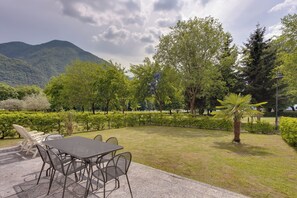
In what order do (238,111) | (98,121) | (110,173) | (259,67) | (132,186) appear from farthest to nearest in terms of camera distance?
1. (259,67)
2. (98,121)
3. (238,111)
4. (132,186)
5. (110,173)

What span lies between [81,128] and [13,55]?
219 m

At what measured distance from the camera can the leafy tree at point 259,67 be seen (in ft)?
57.7

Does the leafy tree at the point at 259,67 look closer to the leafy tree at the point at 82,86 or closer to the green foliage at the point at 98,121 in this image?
the green foliage at the point at 98,121

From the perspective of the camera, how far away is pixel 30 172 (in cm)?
396

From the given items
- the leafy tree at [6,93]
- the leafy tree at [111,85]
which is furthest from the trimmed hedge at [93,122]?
the leafy tree at [6,93]

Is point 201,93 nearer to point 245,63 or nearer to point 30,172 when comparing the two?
point 245,63

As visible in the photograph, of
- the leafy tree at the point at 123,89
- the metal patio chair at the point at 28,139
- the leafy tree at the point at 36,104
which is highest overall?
the leafy tree at the point at 123,89

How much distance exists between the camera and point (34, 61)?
447 feet

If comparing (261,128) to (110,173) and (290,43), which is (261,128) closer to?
(290,43)

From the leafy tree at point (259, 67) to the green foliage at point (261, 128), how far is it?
825 centimetres

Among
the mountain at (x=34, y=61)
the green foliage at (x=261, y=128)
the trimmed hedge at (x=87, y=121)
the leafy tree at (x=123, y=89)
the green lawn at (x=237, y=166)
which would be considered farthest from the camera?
the mountain at (x=34, y=61)

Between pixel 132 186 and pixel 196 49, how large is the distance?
15.0m

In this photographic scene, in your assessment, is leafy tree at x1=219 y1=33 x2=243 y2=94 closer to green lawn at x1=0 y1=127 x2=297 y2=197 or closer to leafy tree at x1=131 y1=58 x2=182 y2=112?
leafy tree at x1=131 y1=58 x2=182 y2=112

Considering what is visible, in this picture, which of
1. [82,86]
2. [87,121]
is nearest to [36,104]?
[82,86]
